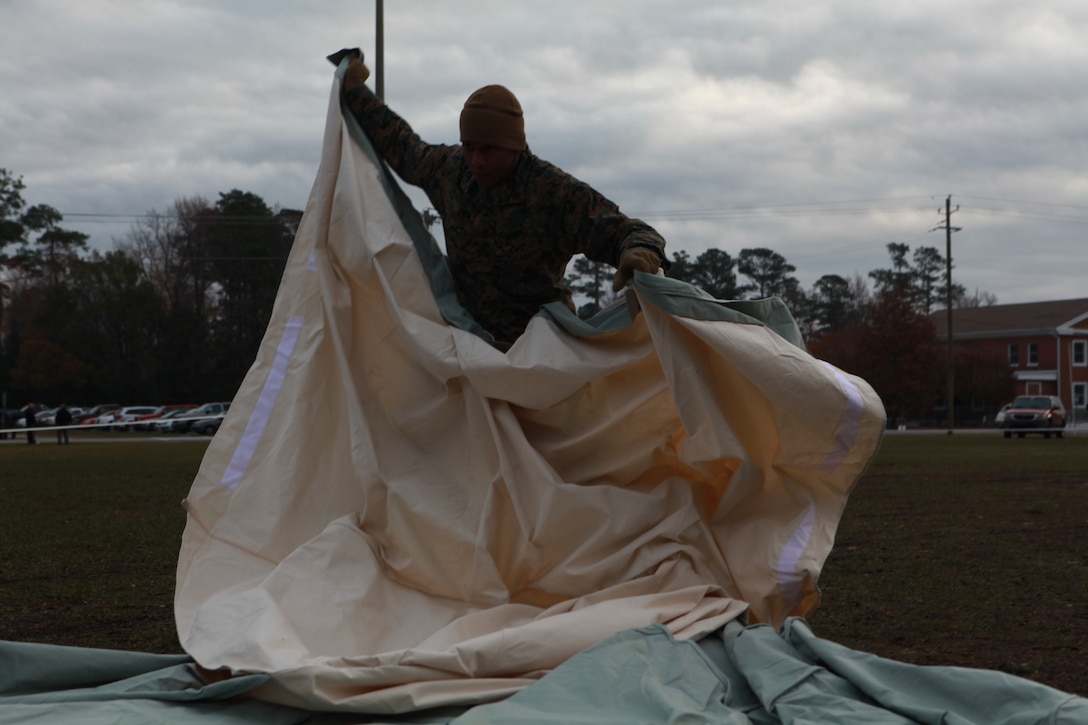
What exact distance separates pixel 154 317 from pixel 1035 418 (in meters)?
41.7

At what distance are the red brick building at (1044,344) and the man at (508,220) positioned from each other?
56.8m

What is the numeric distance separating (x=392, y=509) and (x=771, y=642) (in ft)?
4.95

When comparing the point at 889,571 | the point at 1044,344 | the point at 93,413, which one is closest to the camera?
the point at 889,571

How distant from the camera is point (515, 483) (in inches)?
152

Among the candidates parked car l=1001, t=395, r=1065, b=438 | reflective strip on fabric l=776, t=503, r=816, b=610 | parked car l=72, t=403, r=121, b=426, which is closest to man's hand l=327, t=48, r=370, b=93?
reflective strip on fabric l=776, t=503, r=816, b=610

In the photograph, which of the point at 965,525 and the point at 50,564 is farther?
the point at 965,525

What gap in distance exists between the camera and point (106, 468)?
1778 centimetres

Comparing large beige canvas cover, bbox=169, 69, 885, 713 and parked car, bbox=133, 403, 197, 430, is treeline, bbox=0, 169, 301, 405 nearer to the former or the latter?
parked car, bbox=133, 403, 197, 430

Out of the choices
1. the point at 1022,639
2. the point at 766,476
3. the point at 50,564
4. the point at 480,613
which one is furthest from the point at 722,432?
the point at 50,564

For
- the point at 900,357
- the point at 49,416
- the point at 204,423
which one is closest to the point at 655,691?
the point at 204,423

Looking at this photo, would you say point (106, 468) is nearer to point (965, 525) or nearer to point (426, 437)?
point (965, 525)

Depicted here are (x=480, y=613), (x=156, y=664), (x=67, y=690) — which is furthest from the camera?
(x=480, y=613)

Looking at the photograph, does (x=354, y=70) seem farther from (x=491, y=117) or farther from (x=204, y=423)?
(x=204, y=423)

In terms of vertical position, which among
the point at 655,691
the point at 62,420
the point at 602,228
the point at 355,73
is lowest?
the point at 62,420
